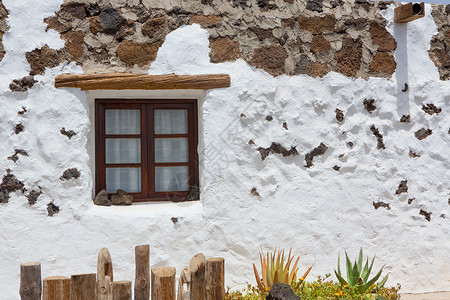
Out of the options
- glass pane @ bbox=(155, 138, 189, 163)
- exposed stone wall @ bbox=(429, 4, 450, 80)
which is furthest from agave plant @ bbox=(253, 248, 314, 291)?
exposed stone wall @ bbox=(429, 4, 450, 80)

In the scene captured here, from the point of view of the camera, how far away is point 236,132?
4.40 meters

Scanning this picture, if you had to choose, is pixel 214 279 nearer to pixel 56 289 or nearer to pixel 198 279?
pixel 198 279

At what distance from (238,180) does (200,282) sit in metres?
1.64

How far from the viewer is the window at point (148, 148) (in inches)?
176

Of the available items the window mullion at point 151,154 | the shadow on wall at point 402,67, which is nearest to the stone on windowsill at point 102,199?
the window mullion at point 151,154

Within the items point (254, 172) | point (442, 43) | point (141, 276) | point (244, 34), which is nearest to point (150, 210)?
point (254, 172)

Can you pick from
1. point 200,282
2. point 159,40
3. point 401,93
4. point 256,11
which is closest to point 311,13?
point 256,11

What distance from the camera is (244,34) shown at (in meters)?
4.50

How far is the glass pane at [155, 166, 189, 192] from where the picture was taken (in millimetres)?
4555

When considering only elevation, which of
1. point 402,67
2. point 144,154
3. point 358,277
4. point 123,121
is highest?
point 402,67

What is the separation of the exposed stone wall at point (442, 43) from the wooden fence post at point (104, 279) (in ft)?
12.2

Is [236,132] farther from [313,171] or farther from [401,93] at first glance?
[401,93]

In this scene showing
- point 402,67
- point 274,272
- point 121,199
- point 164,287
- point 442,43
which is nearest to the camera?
A: point 164,287

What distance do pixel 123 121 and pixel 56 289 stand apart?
85.2 inches
